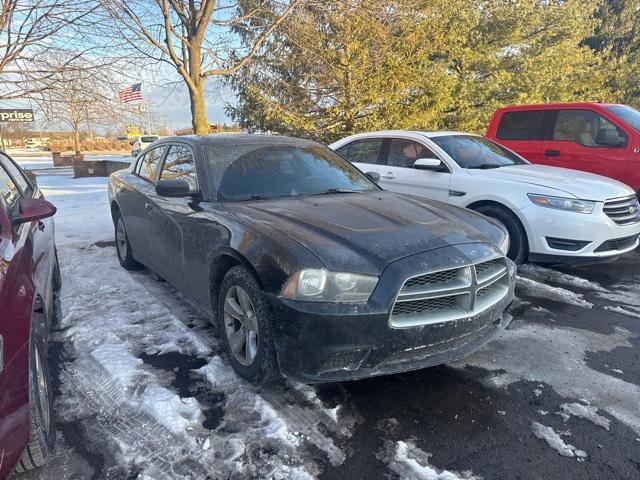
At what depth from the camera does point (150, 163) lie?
15.4ft

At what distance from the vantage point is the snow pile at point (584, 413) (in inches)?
99.0

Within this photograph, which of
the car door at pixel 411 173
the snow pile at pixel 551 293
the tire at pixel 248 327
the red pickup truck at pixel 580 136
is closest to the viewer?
the tire at pixel 248 327

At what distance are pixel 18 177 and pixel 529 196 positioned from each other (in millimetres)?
5290

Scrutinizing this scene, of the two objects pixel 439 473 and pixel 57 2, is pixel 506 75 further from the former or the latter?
pixel 439 473

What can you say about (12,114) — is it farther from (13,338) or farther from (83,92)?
(13,338)

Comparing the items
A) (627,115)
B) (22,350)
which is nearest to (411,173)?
(627,115)

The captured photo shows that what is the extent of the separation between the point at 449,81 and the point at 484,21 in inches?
125

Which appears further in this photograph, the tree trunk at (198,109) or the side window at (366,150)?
the tree trunk at (198,109)

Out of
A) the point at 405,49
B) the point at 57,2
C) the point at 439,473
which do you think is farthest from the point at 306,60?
the point at 439,473

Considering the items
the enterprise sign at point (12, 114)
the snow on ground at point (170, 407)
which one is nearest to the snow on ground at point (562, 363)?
the snow on ground at point (170, 407)

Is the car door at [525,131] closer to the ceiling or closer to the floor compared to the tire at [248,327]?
closer to the ceiling

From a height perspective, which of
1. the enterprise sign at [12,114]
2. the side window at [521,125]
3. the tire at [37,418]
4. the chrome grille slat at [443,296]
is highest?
the enterprise sign at [12,114]

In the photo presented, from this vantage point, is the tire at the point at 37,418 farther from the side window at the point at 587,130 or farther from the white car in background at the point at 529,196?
the side window at the point at 587,130

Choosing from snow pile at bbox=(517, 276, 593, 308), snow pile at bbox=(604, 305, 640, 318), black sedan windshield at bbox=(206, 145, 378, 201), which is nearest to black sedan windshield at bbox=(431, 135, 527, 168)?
snow pile at bbox=(517, 276, 593, 308)
